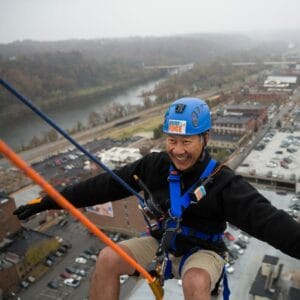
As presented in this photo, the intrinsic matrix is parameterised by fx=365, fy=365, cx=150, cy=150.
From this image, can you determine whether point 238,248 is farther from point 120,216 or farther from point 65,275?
point 65,275

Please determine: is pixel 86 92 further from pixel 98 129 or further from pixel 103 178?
pixel 103 178

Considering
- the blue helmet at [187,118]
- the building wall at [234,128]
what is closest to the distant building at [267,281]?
the blue helmet at [187,118]

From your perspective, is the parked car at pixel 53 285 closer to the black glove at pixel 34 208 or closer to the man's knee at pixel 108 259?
the black glove at pixel 34 208

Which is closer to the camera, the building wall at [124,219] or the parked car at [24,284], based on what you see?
the parked car at [24,284]

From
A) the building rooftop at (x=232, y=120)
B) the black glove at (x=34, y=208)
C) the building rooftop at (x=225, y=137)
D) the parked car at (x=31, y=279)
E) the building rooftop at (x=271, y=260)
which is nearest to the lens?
the black glove at (x=34, y=208)

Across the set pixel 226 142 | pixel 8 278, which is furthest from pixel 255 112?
pixel 8 278

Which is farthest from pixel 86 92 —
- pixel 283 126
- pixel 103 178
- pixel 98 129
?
pixel 103 178

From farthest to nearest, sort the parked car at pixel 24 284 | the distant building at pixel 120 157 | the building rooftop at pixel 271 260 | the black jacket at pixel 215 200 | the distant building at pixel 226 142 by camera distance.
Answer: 1. the distant building at pixel 226 142
2. the distant building at pixel 120 157
3. the parked car at pixel 24 284
4. the building rooftop at pixel 271 260
5. the black jacket at pixel 215 200

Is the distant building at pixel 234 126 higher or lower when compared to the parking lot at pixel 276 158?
higher

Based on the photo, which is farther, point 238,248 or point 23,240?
→ point 23,240
